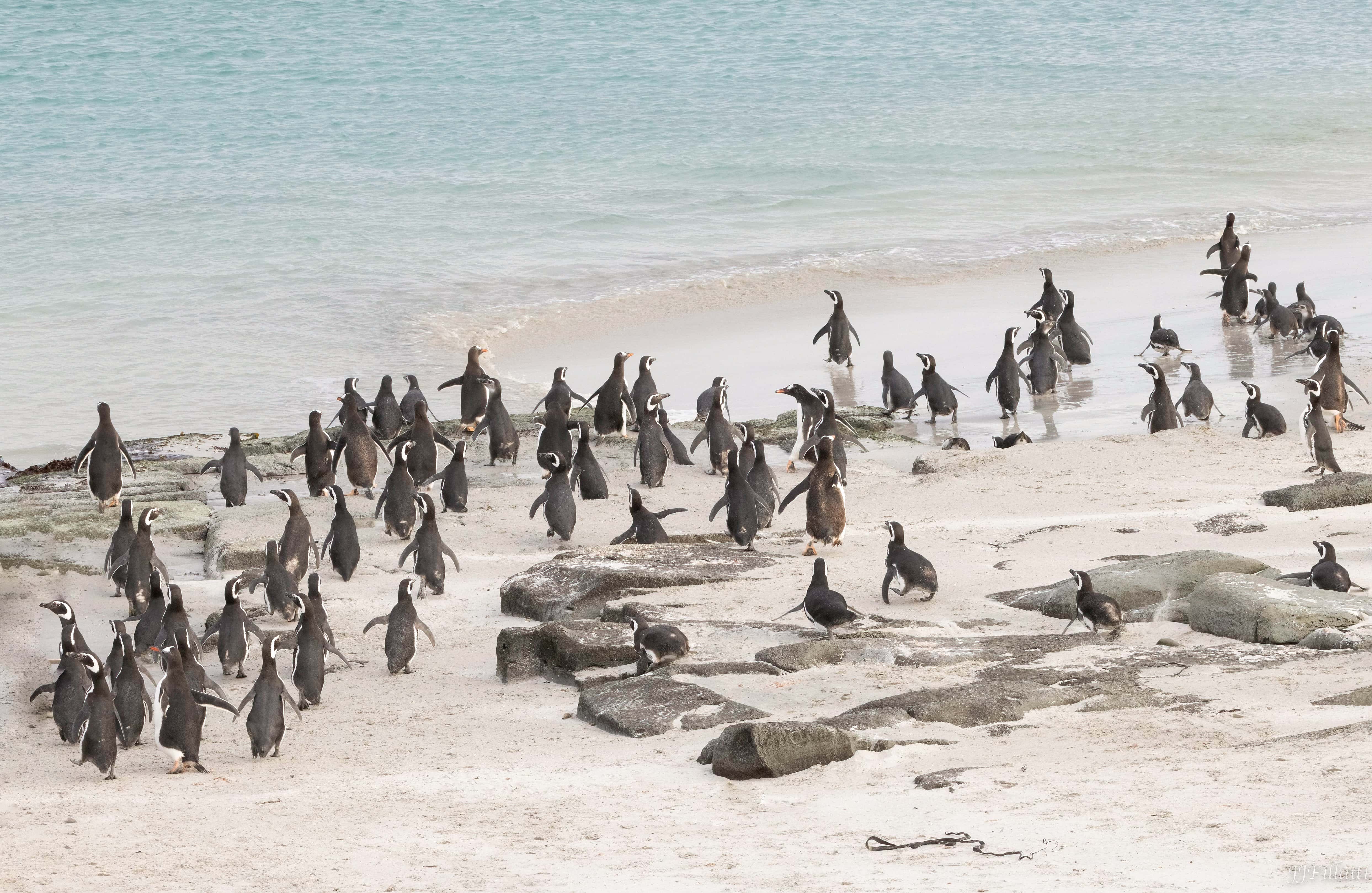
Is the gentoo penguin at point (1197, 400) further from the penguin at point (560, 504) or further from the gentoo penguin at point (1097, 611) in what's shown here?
the gentoo penguin at point (1097, 611)

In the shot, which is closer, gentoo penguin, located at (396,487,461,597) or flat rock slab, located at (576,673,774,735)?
flat rock slab, located at (576,673,774,735)

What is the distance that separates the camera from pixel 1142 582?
26.5ft

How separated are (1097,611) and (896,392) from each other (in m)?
6.87

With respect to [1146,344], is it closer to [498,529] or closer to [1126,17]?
[498,529]

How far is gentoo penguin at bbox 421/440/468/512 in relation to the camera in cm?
1127

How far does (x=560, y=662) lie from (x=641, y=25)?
38.2m

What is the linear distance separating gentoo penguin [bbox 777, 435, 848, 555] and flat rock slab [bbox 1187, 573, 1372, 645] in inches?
106

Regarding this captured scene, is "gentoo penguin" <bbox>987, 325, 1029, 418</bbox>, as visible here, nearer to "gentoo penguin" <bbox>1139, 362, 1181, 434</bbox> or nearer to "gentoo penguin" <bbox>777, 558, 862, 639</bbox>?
"gentoo penguin" <bbox>1139, 362, 1181, 434</bbox>

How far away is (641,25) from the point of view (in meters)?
44.1

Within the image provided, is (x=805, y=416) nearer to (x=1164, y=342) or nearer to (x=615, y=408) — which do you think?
(x=615, y=408)

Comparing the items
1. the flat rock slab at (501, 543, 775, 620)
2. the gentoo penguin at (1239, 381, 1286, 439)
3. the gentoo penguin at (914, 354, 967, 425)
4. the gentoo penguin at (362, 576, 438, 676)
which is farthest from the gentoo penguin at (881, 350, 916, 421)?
the gentoo penguin at (362, 576, 438, 676)

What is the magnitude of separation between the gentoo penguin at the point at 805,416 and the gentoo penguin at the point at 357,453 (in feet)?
10.1

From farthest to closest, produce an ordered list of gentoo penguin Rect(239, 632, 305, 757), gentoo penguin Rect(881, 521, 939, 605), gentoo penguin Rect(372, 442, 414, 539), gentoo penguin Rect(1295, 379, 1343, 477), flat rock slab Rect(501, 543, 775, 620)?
gentoo penguin Rect(1295, 379, 1343, 477), gentoo penguin Rect(372, 442, 414, 539), flat rock slab Rect(501, 543, 775, 620), gentoo penguin Rect(881, 521, 939, 605), gentoo penguin Rect(239, 632, 305, 757)

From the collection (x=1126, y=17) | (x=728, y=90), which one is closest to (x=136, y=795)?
(x=728, y=90)
